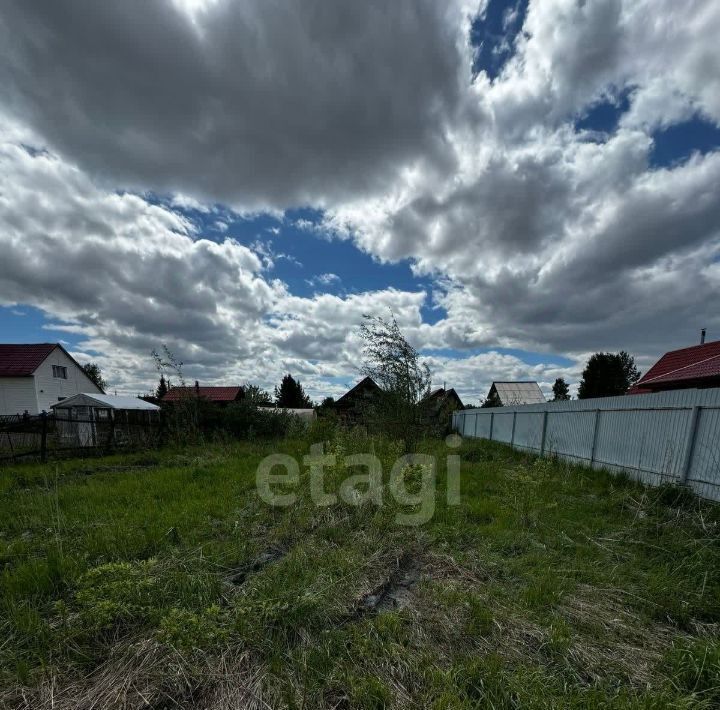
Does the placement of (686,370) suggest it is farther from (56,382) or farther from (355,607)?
(56,382)

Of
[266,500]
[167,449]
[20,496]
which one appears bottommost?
[167,449]

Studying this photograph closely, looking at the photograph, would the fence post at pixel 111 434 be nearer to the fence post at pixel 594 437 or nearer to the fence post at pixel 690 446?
the fence post at pixel 594 437

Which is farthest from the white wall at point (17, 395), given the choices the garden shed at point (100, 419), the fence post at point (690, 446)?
the fence post at point (690, 446)

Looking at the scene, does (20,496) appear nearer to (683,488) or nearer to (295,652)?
(295,652)

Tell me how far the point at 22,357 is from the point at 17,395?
8.63 feet

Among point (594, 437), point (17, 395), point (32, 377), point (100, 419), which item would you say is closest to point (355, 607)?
point (594, 437)

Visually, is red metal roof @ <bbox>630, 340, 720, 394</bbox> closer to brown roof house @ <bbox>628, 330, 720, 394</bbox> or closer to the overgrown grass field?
brown roof house @ <bbox>628, 330, 720, 394</bbox>

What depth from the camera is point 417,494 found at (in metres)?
5.22

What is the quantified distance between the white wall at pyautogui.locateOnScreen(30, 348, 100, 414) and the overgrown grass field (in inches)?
914

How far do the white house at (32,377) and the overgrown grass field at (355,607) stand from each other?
2295 centimetres

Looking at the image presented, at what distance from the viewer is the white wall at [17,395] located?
70.0 ft

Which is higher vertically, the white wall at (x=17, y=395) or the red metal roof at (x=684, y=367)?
the red metal roof at (x=684, y=367)

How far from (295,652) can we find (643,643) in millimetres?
2282

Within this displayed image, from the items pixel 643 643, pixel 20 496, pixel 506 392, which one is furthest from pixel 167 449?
pixel 506 392
